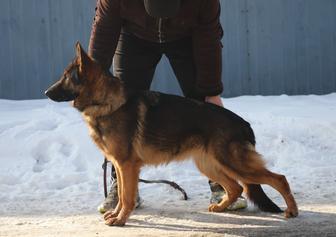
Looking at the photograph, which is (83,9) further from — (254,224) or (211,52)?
(254,224)

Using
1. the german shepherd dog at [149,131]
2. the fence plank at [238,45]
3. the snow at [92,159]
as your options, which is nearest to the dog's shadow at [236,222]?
the german shepherd dog at [149,131]

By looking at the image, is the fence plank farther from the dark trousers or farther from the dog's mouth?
the dog's mouth

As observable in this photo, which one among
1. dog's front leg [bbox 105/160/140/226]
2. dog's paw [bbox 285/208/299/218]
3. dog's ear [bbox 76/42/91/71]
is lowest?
dog's paw [bbox 285/208/299/218]

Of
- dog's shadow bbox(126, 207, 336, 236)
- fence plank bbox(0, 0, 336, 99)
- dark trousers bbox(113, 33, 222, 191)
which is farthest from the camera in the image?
fence plank bbox(0, 0, 336, 99)

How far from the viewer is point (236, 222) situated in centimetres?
438

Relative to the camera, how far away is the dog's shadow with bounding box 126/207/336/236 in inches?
161

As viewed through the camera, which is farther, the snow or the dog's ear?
the snow

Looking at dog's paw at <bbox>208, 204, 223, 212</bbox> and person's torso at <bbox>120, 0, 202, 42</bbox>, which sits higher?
person's torso at <bbox>120, 0, 202, 42</bbox>

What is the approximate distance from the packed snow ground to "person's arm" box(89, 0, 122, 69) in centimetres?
128

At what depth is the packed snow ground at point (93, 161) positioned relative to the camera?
505cm

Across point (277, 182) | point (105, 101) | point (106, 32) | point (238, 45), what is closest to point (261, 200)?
point (277, 182)

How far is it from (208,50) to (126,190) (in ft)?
4.42

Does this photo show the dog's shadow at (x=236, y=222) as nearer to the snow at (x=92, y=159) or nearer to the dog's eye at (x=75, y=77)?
the snow at (x=92, y=159)

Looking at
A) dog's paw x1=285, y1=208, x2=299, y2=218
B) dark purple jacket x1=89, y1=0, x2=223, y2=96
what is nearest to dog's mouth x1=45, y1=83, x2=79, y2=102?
dark purple jacket x1=89, y1=0, x2=223, y2=96
